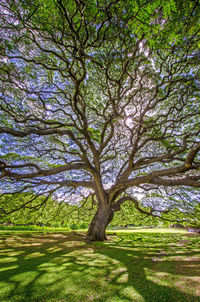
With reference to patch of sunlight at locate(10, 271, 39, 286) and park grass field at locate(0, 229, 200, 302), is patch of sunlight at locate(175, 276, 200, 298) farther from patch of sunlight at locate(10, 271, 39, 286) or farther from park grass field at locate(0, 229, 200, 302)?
patch of sunlight at locate(10, 271, 39, 286)

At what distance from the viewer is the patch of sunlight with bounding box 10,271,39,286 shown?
233cm

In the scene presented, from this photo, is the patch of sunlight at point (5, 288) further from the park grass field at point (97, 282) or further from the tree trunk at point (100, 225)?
the tree trunk at point (100, 225)

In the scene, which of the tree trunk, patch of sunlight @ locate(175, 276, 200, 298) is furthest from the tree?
patch of sunlight @ locate(175, 276, 200, 298)

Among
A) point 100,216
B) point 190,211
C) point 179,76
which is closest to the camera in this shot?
point 179,76

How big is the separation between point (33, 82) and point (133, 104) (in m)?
4.83

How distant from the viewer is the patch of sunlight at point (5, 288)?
2.02 m

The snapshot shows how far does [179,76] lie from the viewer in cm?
598

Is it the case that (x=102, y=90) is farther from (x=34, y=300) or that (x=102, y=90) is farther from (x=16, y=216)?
(x=16, y=216)

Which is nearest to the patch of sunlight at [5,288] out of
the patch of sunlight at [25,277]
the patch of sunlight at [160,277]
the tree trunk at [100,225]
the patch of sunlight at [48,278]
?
the patch of sunlight at [25,277]

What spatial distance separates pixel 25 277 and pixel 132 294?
1.86 meters

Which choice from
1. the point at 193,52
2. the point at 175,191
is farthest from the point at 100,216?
the point at 193,52

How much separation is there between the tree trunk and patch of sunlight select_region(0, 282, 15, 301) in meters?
5.94

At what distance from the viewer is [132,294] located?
2012 millimetres

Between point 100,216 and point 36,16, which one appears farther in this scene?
point 100,216
